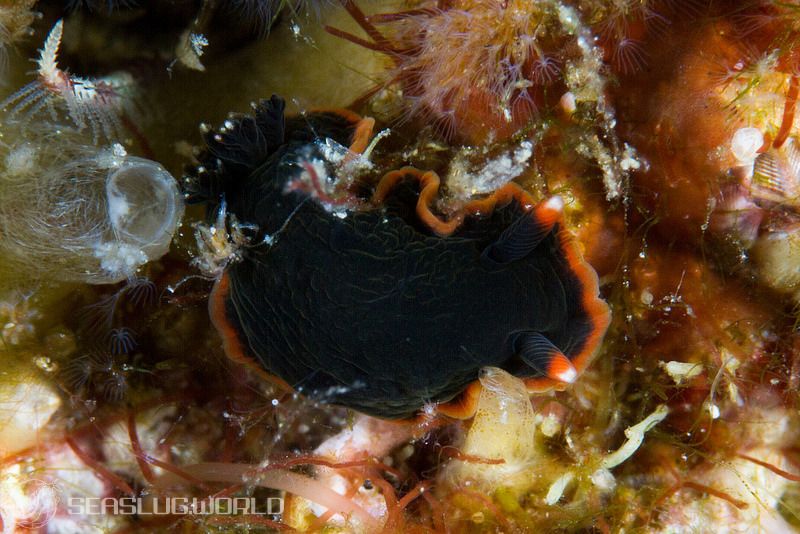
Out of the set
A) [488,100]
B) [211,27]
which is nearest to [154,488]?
[211,27]

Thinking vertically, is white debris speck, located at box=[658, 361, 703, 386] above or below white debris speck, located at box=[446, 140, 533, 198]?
below

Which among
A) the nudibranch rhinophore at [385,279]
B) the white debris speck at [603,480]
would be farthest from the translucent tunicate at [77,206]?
the white debris speck at [603,480]

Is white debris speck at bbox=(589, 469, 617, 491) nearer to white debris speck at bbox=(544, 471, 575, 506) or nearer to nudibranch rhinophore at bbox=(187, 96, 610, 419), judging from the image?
white debris speck at bbox=(544, 471, 575, 506)

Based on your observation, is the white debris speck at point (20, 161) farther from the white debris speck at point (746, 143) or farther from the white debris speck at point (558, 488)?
the white debris speck at point (746, 143)

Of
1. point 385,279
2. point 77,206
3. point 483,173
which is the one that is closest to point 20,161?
point 77,206

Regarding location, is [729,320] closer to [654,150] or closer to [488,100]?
[654,150]

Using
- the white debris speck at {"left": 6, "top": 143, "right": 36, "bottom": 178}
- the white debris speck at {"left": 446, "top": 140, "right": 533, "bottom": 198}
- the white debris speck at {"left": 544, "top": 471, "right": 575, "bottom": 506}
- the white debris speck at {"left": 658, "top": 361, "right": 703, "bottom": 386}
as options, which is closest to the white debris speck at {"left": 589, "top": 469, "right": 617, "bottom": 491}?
the white debris speck at {"left": 544, "top": 471, "right": 575, "bottom": 506}
